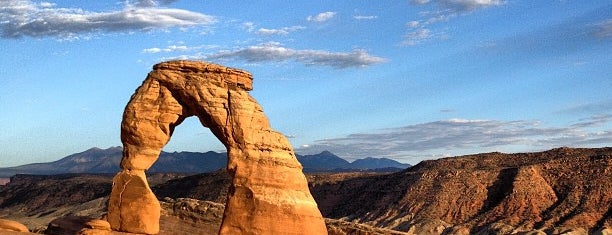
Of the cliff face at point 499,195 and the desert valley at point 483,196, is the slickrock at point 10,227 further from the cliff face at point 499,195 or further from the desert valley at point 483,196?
the cliff face at point 499,195

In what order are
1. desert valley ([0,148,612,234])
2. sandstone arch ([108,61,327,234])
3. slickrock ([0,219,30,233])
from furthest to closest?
desert valley ([0,148,612,234]) < slickrock ([0,219,30,233]) < sandstone arch ([108,61,327,234])

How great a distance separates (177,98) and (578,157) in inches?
2275

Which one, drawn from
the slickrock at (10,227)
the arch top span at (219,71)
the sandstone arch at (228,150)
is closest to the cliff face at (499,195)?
the sandstone arch at (228,150)

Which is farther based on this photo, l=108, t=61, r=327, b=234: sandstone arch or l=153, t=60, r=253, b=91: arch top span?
l=153, t=60, r=253, b=91: arch top span

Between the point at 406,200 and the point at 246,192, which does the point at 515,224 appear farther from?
the point at 246,192

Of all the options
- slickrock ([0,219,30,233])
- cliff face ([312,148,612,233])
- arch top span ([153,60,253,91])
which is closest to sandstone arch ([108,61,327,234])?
arch top span ([153,60,253,91])

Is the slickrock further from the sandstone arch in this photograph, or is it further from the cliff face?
the cliff face

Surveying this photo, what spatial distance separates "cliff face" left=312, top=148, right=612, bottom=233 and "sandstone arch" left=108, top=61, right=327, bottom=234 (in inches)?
1686

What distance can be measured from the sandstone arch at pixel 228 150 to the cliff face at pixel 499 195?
4283cm

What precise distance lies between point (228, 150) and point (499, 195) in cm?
5040

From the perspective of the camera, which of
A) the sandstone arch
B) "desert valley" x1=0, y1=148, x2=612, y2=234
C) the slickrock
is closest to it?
the sandstone arch

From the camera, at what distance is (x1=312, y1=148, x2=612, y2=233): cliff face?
62.8 metres

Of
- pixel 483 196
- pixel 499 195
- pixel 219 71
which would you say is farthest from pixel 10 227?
pixel 499 195

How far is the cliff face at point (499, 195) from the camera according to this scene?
62828mm
